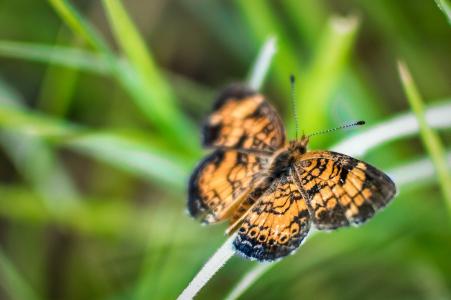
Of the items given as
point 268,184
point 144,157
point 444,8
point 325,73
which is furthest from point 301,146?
point 144,157

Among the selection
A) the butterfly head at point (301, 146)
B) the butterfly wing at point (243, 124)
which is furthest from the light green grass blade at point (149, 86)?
the butterfly head at point (301, 146)

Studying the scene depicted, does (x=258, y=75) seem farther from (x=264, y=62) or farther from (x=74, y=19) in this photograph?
(x=74, y=19)

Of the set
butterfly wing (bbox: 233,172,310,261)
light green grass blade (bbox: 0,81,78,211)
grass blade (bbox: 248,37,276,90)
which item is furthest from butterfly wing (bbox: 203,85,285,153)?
light green grass blade (bbox: 0,81,78,211)

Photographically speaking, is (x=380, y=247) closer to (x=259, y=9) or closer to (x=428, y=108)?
(x=428, y=108)

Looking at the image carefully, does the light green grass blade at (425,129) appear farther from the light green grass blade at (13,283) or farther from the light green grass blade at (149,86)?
the light green grass blade at (13,283)

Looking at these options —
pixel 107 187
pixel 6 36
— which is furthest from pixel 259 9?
pixel 6 36
